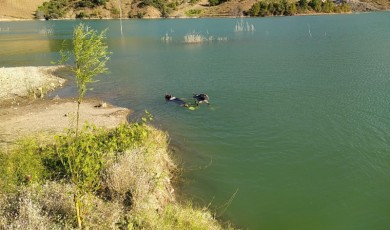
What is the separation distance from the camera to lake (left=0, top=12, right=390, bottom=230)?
14625 millimetres

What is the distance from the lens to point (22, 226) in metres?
9.88

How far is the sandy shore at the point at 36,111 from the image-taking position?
20.5 m

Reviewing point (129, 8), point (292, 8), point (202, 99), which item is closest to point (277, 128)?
point (202, 99)

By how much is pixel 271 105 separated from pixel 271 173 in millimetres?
10873

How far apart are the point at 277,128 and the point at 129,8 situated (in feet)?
474

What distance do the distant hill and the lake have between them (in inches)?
4203

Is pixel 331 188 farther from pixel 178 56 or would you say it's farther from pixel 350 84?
pixel 178 56

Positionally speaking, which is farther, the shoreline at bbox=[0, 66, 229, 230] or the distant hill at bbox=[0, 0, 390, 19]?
the distant hill at bbox=[0, 0, 390, 19]

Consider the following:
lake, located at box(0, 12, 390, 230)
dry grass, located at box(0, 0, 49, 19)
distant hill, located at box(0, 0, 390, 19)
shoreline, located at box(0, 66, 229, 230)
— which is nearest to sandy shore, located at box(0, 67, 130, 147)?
shoreline, located at box(0, 66, 229, 230)

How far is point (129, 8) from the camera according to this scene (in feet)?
510

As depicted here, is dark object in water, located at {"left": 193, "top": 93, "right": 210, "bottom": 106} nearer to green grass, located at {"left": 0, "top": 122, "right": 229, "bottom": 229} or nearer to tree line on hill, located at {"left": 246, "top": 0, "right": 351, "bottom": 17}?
green grass, located at {"left": 0, "top": 122, "right": 229, "bottom": 229}

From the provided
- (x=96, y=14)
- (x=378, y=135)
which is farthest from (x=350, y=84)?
(x=96, y=14)

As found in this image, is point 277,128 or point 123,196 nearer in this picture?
point 123,196

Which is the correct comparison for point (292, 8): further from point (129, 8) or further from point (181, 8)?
point (129, 8)
